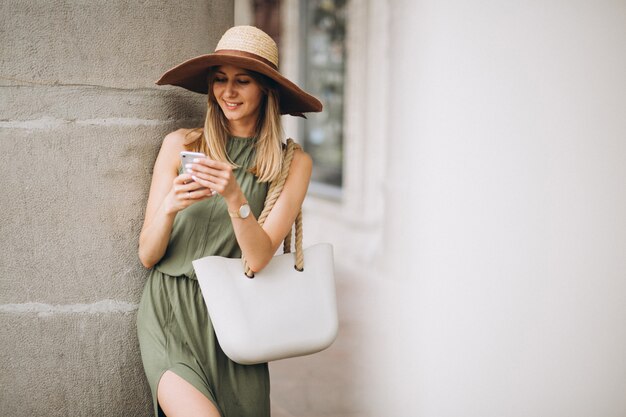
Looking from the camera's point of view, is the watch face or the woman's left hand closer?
the woman's left hand

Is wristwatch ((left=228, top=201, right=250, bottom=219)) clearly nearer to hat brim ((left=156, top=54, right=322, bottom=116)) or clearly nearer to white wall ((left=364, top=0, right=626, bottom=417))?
hat brim ((left=156, top=54, right=322, bottom=116))

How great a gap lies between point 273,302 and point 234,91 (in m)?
0.67

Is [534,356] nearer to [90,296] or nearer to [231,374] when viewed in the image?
[231,374]

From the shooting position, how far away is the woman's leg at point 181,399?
1.85m

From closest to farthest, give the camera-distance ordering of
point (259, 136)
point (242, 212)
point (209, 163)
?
1. point (209, 163)
2. point (242, 212)
3. point (259, 136)

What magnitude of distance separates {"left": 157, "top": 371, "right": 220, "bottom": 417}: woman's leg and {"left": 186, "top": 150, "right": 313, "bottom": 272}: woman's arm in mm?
395

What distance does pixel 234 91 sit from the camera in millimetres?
2041

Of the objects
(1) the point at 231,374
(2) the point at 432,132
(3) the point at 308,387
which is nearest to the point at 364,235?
(2) the point at 432,132

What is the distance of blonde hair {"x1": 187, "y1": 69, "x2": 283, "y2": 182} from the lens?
81.1 inches

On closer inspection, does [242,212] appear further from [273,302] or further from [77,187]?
[77,187]

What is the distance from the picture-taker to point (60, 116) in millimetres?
1961

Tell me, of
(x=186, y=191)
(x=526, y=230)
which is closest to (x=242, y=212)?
(x=186, y=191)

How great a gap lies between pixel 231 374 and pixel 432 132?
12.7ft

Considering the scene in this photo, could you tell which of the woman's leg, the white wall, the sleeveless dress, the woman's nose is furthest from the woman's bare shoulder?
the white wall
